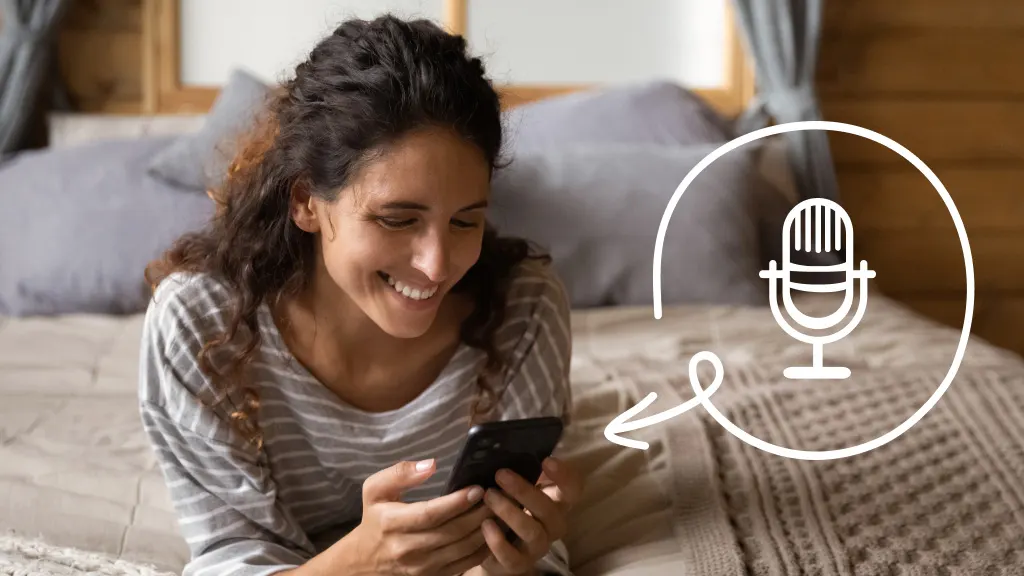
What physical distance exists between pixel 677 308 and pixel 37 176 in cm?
134

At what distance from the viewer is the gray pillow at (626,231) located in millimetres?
2061

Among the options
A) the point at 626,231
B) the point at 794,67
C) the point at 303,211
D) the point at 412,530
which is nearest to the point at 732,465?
the point at 412,530

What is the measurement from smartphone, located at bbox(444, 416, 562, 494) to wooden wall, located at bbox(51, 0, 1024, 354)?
1.98 meters

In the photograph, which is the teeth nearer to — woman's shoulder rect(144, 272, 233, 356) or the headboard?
woman's shoulder rect(144, 272, 233, 356)

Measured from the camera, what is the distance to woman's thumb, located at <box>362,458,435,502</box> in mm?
944

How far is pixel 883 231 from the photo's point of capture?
2799 mm

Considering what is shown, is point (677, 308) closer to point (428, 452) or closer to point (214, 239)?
point (428, 452)

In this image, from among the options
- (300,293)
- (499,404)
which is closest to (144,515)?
(300,293)

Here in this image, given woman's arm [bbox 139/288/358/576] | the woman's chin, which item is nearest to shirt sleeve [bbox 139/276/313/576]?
woman's arm [bbox 139/288/358/576]

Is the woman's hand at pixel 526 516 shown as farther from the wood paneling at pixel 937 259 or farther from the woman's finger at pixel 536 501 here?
the wood paneling at pixel 937 259

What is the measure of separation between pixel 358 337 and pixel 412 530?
0.93 feet

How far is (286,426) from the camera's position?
1.14 metres

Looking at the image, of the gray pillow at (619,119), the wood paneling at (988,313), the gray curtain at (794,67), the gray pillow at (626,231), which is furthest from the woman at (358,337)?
the wood paneling at (988,313)

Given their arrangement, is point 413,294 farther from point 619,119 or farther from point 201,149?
point 619,119
